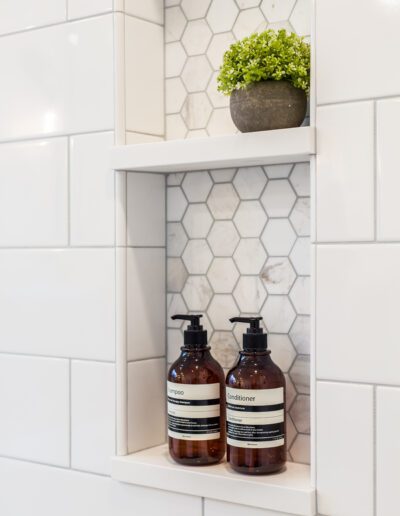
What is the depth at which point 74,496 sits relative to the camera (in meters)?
1.17

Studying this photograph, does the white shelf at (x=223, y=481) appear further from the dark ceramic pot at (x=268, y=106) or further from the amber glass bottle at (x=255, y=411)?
the dark ceramic pot at (x=268, y=106)

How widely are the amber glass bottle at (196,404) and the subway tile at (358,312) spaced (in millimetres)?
167

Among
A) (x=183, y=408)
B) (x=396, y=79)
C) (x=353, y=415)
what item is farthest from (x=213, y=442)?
(x=396, y=79)

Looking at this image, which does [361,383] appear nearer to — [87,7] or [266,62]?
[266,62]

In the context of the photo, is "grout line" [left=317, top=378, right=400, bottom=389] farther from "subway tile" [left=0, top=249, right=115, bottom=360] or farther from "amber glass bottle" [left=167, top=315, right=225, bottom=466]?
"subway tile" [left=0, top=249, right=115, bottom=360]

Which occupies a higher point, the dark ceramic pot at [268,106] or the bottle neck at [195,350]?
the dark ceramic pot at [268,106]

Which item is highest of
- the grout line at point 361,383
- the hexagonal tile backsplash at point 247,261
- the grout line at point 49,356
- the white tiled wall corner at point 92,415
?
the hexagonal tile backsplash at point 247,261

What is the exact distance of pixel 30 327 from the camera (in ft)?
4.00

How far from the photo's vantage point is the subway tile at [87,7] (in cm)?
111

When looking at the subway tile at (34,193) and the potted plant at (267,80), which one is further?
the subway tile at (34,193)

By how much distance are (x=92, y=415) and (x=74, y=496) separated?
0.13 m

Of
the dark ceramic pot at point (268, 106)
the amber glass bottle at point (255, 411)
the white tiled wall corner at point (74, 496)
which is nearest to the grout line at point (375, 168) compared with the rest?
the dark ceramic pot at point (268, 106)

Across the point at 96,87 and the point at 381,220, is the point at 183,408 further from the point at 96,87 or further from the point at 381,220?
the point at 96,87

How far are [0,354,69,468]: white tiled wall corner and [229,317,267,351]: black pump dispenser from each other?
320mm
